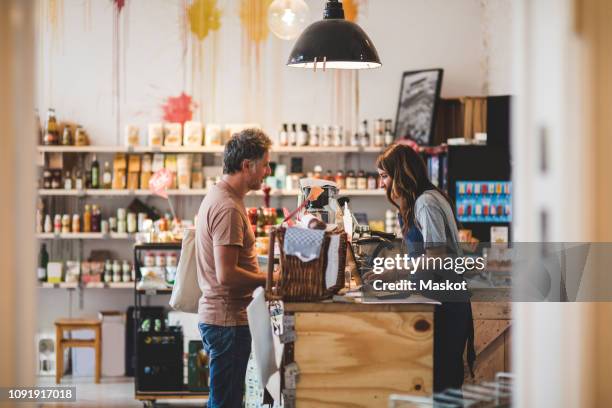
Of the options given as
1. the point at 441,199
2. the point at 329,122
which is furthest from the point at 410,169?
the point at 329,122

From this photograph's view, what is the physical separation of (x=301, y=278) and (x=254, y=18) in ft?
15.9

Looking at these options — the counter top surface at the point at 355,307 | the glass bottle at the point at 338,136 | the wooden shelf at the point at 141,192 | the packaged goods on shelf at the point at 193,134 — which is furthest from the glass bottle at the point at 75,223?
the counter top surface at the point at 355,307

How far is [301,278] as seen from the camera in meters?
3.07

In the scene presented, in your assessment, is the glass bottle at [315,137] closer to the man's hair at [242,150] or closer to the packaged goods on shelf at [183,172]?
Answer: the packaged goods on shelf at [183,172]

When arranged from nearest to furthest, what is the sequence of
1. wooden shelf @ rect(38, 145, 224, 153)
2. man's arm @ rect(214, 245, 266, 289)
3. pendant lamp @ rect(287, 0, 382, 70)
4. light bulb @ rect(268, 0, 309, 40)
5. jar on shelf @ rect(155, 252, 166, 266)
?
man's arm @ rect(214, 245, 266, 289) < pendant lamp @ rect(287, 0, 382, 70) < light bulb @ rect(268, 0, 309, 40) < jar on shelf @ rect(155, 252, 166, 266) < wooden shelf @ rect(38, 145, 224, 153)

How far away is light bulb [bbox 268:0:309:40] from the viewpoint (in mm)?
5484

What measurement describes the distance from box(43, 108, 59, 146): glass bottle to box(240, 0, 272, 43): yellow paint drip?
5.88 feet

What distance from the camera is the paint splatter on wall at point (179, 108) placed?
7.49 meters

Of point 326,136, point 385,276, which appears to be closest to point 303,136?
point 326,136

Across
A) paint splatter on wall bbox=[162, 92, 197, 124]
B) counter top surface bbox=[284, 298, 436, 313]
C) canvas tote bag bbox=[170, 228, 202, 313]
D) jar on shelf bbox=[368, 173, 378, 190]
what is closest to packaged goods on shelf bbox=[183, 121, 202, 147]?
paint splatter on wall bbox=[162, 92, 197, 124]

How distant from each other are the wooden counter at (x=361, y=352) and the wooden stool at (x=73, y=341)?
4.25 metres

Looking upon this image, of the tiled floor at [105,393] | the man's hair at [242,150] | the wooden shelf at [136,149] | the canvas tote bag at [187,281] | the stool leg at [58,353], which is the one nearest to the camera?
the man's hair at [242,150]

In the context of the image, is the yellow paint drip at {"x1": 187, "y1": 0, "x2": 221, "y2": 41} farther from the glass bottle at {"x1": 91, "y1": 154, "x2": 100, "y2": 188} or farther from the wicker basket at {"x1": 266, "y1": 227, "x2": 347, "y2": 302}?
the wicker basket at {"x1": 266, "y1": 227, "x2": 347, "y2": 302}

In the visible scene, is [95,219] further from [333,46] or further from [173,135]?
[333,46]
